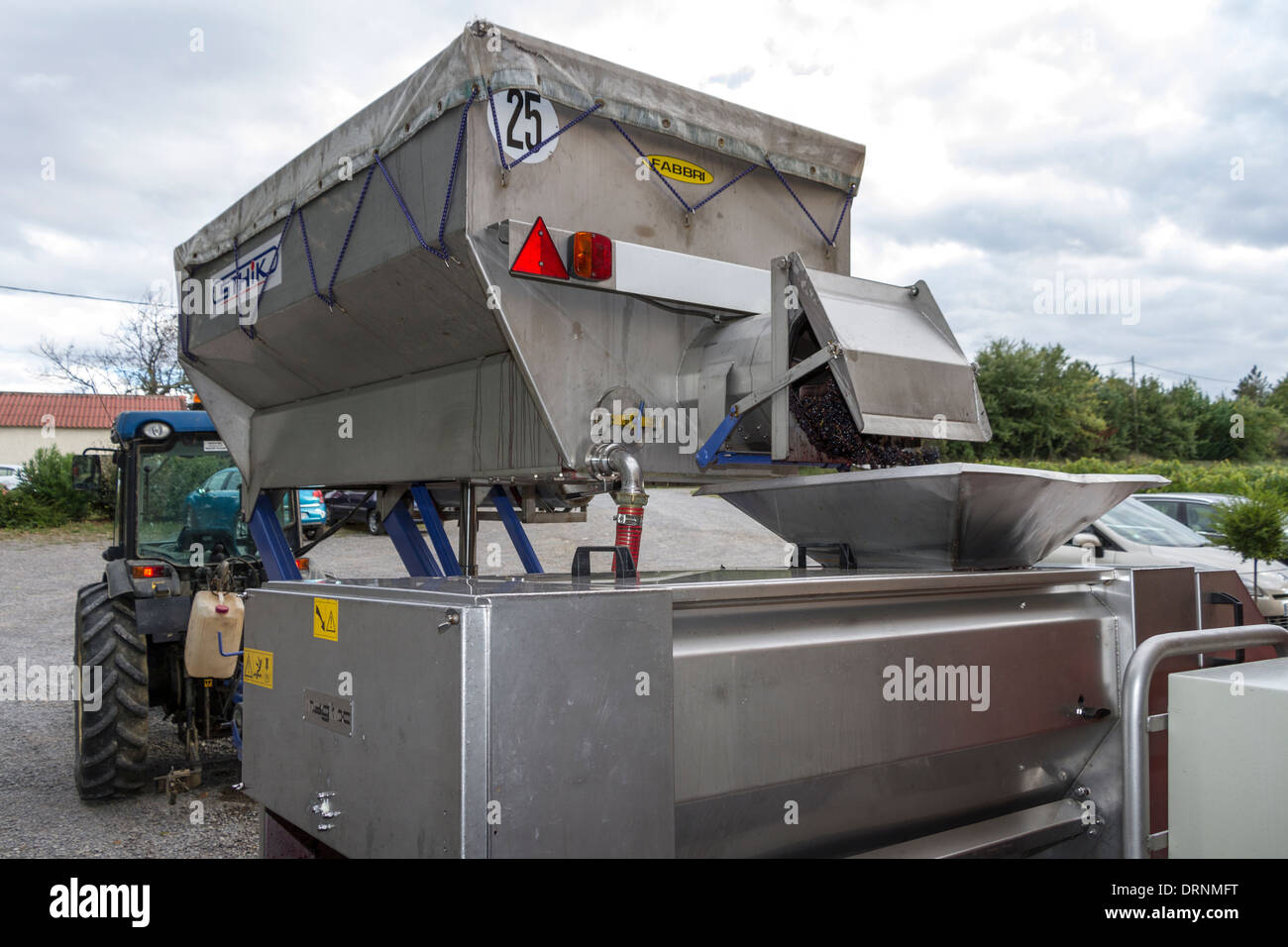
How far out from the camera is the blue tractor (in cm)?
555

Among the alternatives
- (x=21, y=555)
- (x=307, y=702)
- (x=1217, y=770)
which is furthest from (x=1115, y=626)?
(x=21, y=555)

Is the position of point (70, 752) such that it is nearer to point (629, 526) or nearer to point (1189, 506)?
point (629, 526)

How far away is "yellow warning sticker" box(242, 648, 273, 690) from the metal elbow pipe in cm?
101

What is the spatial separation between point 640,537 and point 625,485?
1.24 ft

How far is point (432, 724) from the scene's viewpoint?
1.89 meters

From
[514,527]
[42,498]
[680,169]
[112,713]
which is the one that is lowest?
[112,713]

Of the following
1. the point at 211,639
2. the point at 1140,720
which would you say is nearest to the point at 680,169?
the point at 1140,720

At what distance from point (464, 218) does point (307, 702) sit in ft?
5.23

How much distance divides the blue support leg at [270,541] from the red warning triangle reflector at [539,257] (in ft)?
10.0

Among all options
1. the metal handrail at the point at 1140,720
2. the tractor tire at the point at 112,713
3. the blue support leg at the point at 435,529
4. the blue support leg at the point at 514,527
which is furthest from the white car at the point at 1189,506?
the tractor tire at the point at 112,713

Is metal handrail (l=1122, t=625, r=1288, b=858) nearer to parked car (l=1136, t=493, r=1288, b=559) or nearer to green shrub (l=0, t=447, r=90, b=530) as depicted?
parked car (l=1136, t=493, r=1288, b=559)

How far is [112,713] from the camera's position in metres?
5.49

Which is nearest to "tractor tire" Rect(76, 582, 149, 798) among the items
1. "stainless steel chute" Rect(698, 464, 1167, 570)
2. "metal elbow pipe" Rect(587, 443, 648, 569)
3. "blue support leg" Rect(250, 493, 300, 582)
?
"blue support leg" Rect(250, 493, 300, 582)
